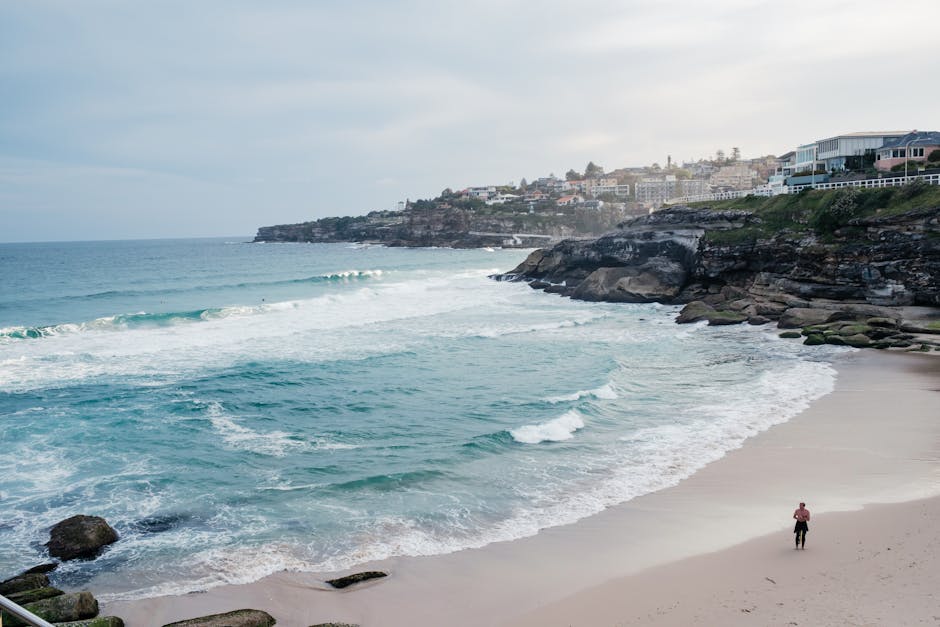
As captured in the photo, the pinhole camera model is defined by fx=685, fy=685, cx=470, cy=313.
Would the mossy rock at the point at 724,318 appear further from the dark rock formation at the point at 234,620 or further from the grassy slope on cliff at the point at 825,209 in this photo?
the dark rock formation at the point at 234,620

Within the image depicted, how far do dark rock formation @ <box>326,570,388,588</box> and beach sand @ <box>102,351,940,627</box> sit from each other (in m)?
0.14

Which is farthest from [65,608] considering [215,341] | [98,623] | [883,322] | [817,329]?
[883,322]

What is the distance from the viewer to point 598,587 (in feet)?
37.2

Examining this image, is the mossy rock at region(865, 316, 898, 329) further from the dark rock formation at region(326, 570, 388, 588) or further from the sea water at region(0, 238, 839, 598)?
the dark rock formation at region(326, 570, 388, 588)

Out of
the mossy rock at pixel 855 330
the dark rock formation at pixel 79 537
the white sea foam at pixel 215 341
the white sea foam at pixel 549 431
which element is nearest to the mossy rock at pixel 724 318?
the mossy rock at pixel 855 330

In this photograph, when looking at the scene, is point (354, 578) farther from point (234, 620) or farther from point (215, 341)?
point (215, 341)

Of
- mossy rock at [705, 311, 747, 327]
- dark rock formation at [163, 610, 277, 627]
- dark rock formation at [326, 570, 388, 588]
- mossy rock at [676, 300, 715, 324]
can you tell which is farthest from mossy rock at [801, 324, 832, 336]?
dark rock formation at [163, 610, 277, 627]

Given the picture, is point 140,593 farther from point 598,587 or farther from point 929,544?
point 929,544

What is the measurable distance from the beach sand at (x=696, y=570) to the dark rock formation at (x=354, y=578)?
135mm

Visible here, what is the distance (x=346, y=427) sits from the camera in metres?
20.3

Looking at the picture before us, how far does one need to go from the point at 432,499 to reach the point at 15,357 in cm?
2578

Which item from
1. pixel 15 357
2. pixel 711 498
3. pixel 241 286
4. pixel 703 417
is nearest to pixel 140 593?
pixel 711 498

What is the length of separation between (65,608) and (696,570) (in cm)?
1004

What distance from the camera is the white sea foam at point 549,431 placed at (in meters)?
18.9
